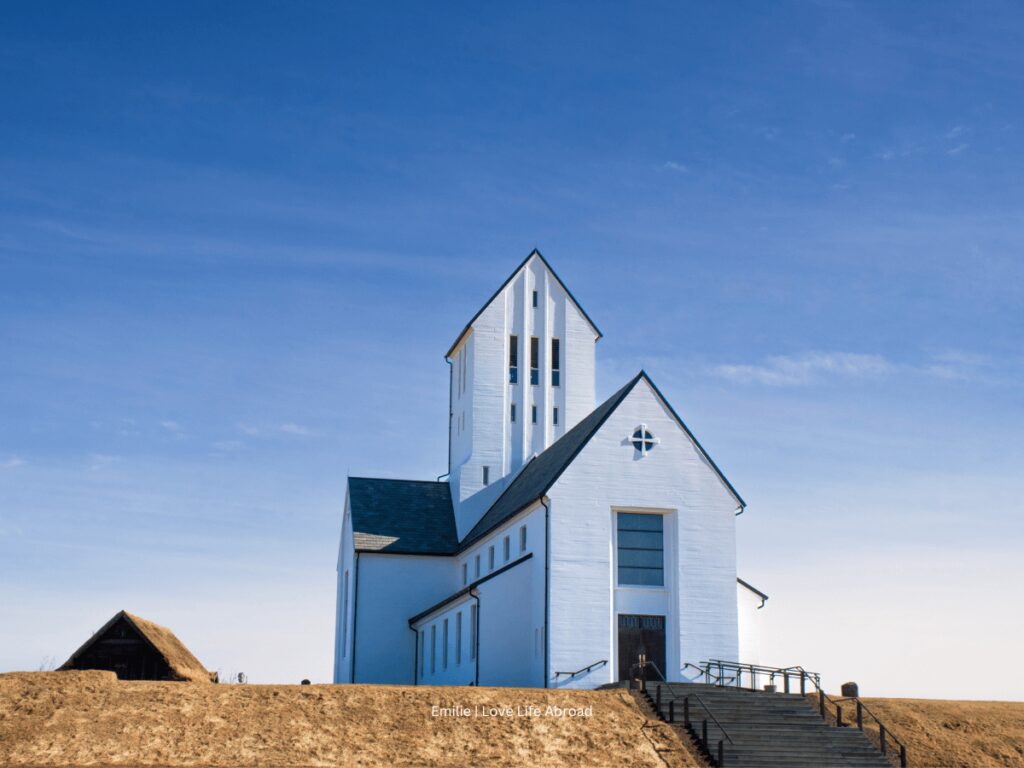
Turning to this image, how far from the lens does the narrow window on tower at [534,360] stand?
2191 inches

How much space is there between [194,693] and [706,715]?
13.5 metres

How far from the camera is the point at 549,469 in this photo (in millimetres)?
45094

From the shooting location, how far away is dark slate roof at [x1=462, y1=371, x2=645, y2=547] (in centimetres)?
4197

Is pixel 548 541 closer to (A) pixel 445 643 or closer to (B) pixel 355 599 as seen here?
(A) pixel 445 643

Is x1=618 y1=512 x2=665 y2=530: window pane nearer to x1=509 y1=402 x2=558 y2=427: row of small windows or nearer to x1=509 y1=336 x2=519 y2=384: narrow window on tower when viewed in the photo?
x1=509 y1=402 x2=558 y2=427: row of small windows

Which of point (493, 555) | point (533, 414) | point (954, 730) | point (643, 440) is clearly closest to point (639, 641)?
point (643, 440)

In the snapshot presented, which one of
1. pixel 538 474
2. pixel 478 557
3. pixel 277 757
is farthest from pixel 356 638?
pixel 277 757

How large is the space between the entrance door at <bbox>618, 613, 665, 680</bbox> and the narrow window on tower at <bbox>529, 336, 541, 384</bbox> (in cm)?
1699

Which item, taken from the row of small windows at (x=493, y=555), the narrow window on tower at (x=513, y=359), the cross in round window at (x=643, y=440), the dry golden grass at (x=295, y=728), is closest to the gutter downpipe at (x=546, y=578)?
the row of small windows at (x=493, y=555)

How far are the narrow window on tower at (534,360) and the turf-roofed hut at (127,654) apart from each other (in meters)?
22.3

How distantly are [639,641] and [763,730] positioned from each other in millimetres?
8528

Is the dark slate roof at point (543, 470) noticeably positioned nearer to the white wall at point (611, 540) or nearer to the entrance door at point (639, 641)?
the white wall at point (611, 540)

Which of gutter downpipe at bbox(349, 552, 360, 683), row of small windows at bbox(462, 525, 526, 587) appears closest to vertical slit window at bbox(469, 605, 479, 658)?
row of small windows at bbox(462, 525, 526, 587)

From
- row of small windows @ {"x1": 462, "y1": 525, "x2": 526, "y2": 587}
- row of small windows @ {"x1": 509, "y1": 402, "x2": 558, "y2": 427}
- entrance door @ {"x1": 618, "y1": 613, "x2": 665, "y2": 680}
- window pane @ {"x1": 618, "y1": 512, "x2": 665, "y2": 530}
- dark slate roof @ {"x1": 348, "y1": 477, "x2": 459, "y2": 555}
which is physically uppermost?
row of small windows @ {"x1": 509, "y1": 402, "x2": 558, "y2": 427}
